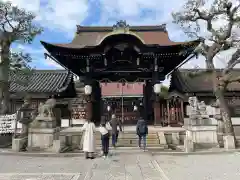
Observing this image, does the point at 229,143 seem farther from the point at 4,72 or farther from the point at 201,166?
the point at 4,72

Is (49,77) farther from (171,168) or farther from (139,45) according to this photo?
(171,168)

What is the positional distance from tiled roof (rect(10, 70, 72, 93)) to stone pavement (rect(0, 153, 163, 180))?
11.2m

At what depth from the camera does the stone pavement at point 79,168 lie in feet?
21.9

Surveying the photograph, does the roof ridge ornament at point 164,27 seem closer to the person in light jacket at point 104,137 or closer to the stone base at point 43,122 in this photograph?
the stone base at point 43,122

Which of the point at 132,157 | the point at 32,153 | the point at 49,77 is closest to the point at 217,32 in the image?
the point at 132,157

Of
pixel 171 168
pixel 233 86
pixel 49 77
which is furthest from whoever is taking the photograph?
pixel 49 77

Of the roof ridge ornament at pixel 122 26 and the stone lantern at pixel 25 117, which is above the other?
the roof ridge ornament at pixel 122 26

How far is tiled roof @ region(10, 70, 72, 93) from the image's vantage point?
2038 cm

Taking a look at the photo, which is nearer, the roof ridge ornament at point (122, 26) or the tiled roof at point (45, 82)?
the roof ridge ornament at point (122, 26)

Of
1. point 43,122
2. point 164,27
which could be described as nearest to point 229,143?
point 43,122

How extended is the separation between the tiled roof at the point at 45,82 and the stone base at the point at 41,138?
8.87 meters

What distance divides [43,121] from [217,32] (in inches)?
387

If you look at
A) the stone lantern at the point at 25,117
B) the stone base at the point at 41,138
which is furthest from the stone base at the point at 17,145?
the stone lantern at the point at 25,117

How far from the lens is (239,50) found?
11.5 metres
